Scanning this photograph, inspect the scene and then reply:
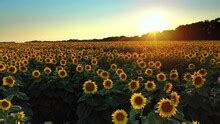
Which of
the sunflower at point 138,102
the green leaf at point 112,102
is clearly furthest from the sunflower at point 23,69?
the sunflower at point 138,102

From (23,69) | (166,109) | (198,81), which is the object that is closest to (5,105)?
(166,109)

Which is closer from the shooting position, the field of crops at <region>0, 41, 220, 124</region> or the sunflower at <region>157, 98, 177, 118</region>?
the sunflower at <region>157, 98, 177, 118</region>

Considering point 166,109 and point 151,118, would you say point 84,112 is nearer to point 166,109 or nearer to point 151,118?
point 166,109

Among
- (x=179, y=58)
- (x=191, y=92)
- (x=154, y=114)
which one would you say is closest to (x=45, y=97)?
(x=191, y=92)

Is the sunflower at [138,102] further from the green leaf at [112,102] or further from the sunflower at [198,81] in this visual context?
the green leaf at [112,102]

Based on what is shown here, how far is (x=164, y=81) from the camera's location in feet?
31.4

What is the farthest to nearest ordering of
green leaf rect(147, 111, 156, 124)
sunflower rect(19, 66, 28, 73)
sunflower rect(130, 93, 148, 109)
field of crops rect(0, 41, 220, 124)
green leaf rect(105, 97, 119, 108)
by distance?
sunflower rect(19, 66, 28, 73)
green leaf rect(105, 97, 119, 108)
field of crops rect(0, 41, 220, 124)
sunflower rect(130, 93, 148, 109)
green leaf rect(147, 111, 156, 124)

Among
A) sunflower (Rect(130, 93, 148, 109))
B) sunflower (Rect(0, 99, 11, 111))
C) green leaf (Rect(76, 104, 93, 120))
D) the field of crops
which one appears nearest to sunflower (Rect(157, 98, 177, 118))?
the field of crops

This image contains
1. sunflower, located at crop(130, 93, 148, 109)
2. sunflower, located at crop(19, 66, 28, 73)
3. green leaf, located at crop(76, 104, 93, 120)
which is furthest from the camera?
sunflower, located at crop(19, 66, 28, 73)

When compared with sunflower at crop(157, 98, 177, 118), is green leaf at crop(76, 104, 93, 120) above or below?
below

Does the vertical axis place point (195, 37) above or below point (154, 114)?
below

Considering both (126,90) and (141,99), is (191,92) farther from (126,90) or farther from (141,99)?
(141,99)

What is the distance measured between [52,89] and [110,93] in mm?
2404

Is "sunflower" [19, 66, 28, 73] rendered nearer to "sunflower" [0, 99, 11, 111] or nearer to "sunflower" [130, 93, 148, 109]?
"sunflower" [0, 99, 11, 111]
